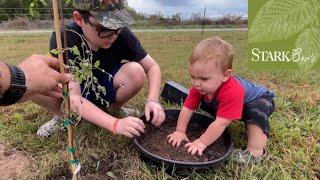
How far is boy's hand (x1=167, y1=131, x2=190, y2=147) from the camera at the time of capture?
2330 millimetres

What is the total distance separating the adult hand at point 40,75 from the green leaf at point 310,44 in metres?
2.23

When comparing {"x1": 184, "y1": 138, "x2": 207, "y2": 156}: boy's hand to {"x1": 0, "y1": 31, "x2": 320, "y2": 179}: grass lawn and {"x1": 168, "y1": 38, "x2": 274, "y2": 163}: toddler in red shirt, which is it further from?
{"x1": 0, "y1": 31, "x2": 320, "y2": 179}: grass lawn

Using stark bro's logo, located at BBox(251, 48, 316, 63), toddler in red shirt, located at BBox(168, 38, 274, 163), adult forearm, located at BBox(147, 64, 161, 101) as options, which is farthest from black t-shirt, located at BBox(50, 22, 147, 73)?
stark bro's logo, located at BBox(251, 48, 316, 63)

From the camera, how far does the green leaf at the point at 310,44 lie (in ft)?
10.5

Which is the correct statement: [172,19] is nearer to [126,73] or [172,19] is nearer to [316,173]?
[126,73]

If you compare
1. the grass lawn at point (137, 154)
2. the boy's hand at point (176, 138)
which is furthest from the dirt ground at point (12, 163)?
the boy's hand at point (176, 138)

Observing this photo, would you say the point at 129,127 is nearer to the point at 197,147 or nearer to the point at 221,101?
the point at 197,147

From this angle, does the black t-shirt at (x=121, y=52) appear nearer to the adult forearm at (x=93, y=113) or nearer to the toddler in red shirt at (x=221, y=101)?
the adult forearm at (x=93, y=113)

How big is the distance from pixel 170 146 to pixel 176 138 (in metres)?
0.06

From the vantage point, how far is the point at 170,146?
2336mm

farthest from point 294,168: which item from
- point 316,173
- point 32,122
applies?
point 32,122

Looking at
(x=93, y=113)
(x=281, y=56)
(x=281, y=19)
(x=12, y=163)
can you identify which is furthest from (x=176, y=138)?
(x=281, y=56)

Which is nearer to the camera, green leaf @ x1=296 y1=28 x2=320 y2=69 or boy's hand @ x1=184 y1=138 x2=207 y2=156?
boy's hand @ x1=184 y1=138 x2=207 y2=156

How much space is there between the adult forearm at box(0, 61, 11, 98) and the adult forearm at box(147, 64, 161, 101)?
1182 mm
